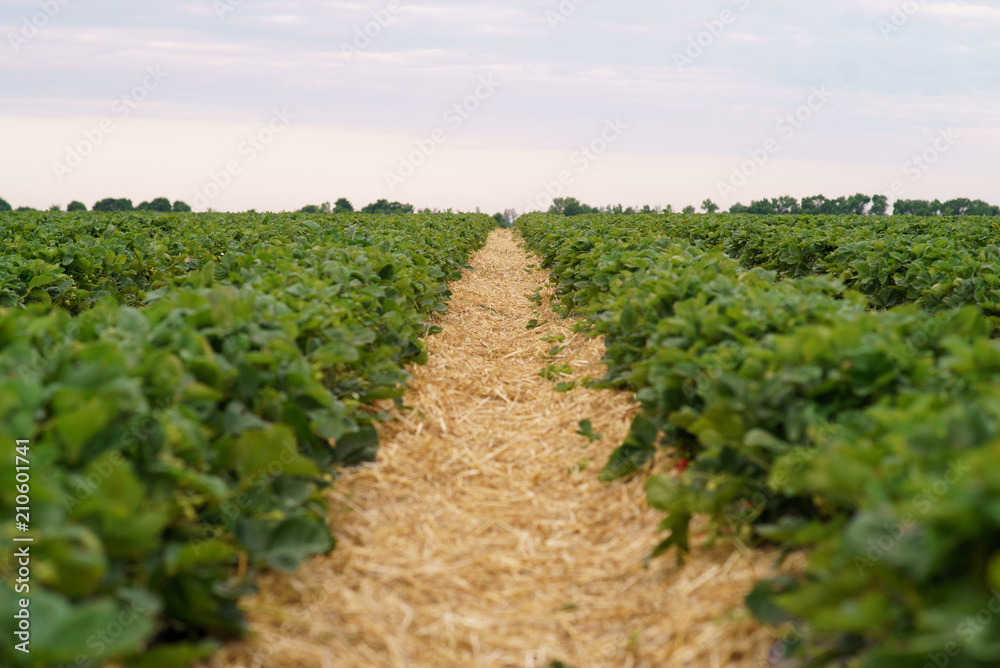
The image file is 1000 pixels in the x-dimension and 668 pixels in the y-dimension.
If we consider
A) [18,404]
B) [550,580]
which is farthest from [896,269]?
[18,404]

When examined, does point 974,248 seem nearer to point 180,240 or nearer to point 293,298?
point 293,298

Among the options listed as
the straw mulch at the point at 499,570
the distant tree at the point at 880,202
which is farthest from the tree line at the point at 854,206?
the straw mulch at the point at 499,570

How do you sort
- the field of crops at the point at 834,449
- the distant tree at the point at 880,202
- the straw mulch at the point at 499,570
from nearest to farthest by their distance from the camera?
the field of crops at the point at 834,449, the straw mulch at the point at 499,570, the distant tree at the point at 880,202

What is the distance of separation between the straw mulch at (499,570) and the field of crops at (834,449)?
0.88ft

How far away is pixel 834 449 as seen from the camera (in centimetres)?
284

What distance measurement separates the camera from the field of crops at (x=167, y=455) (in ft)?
7.59

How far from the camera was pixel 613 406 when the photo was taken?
627 centimetres

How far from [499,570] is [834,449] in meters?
1.99

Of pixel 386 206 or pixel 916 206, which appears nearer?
pixel 916 206

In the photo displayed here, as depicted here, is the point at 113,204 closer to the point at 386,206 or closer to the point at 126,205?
the point at 126,205

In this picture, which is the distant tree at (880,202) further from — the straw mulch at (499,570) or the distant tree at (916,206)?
the straw mulch at (499,570)

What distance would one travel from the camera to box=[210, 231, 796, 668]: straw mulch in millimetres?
3303

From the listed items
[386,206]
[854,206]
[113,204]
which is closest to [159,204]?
[113,204]

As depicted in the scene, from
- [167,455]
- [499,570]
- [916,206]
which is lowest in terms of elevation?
[499,570]
